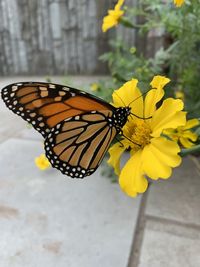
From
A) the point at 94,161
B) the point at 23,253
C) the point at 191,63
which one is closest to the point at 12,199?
the point at 23,253

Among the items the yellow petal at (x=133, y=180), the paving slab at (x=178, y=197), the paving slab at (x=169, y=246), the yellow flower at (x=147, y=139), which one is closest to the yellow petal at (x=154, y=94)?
the yellow flower at (x=147, y=139)

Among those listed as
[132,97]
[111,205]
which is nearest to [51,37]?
[111,205]

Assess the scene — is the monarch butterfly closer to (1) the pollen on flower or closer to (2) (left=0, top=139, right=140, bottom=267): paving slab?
(1) the pollen on flower

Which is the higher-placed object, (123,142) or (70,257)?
(123,142)

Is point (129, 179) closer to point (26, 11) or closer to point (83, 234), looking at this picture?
point (83, 234)

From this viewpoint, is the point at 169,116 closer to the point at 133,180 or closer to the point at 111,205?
the point at 133,180

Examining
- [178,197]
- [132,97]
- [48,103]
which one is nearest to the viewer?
[132,97]
